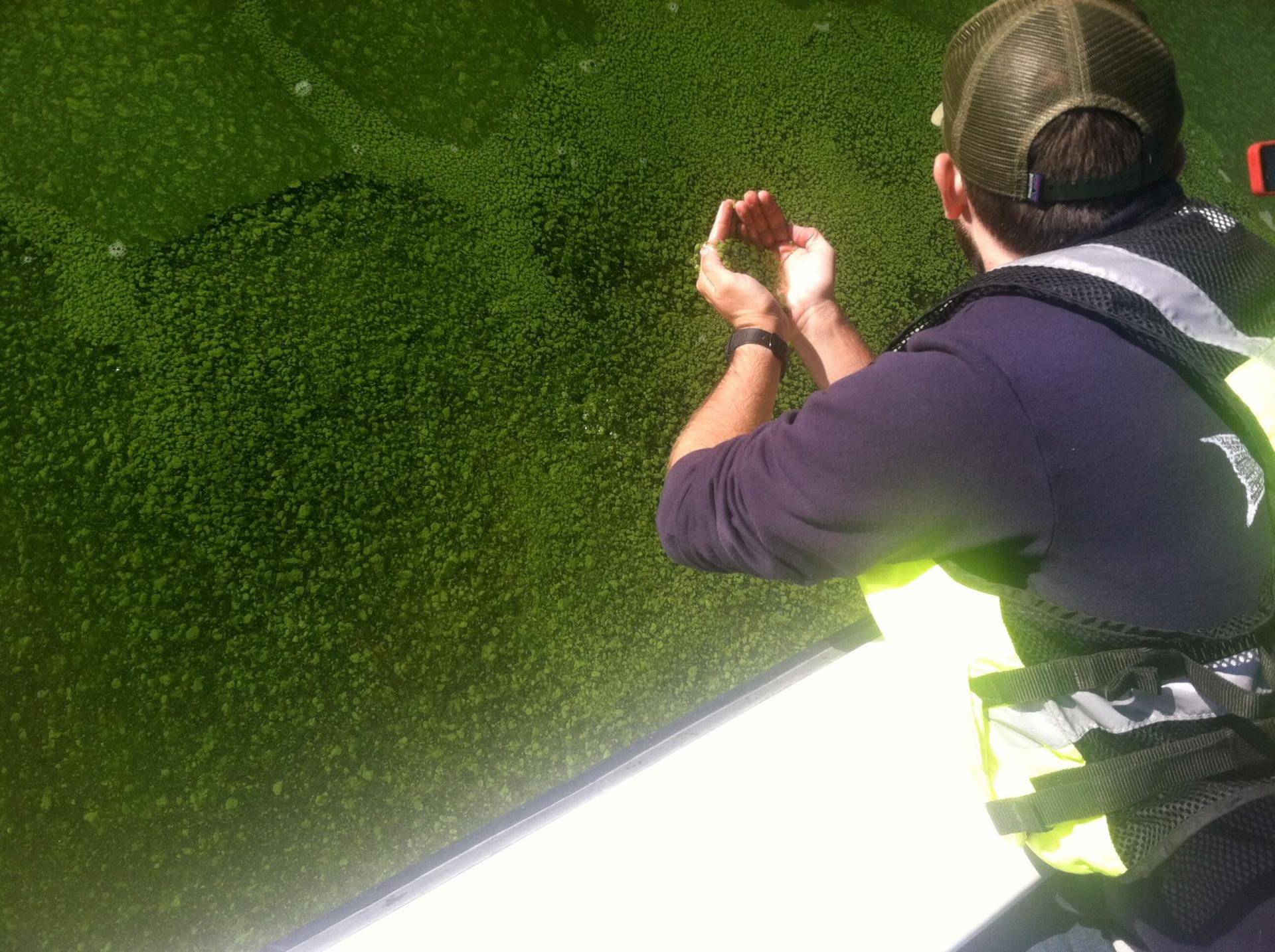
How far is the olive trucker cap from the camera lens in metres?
0.66

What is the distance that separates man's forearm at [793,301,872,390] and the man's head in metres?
0.25

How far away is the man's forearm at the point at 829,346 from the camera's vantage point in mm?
974

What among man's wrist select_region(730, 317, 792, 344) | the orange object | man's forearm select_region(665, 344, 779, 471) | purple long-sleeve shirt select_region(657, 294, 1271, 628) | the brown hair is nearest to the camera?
purple long-sleeve shirt select_region(657, 294, 1271, 628)

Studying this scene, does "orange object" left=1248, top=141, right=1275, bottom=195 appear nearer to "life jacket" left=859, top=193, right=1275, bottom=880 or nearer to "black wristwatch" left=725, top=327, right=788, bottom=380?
"life jacket" left=859, top=193, right=1275, bottom=880

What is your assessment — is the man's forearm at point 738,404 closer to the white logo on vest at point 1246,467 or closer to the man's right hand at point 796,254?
the man's right hand at point 796,254

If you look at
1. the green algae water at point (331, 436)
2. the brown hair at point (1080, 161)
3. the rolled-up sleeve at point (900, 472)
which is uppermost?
the brown hair at point (1080, 161)

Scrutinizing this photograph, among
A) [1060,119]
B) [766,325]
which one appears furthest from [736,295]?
[1060,119]

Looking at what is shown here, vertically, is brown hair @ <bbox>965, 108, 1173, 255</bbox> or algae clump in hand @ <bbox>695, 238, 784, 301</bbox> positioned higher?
brown hair @ <bbox>965, 108, 1173, 255</bbox>

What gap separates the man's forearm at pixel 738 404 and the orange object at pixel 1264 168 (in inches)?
31.0

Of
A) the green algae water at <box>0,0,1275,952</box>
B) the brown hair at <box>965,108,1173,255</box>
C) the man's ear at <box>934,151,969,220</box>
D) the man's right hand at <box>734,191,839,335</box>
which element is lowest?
the green algae water at <box>0,0,1275,952</box>

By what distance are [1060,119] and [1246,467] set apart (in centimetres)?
33

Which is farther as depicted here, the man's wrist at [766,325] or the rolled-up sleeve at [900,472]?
the man's wrist at [766,325]

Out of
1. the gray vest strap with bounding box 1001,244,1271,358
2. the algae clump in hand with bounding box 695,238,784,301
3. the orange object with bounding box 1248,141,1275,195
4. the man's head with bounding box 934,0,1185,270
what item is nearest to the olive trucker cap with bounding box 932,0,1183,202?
the man's head with bounding box 934,0,1185,270

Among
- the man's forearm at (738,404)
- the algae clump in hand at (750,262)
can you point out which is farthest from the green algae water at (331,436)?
the man's forearm at (738,404)
